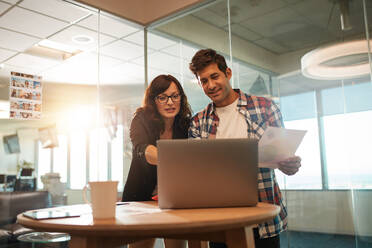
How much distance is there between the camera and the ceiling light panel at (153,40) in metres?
3.82

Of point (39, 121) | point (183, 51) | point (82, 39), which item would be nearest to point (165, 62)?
point (183, 51)

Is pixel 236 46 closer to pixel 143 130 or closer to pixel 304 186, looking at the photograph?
pixel 304 186

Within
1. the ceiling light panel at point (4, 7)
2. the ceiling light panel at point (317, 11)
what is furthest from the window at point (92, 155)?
the ceiling light panel at point (317, 11)

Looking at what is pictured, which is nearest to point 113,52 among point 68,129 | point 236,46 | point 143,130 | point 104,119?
point 104,119

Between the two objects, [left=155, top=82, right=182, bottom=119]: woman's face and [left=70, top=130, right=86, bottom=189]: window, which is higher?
[left=155, top=82, right=182, bottom=119]: woman's face

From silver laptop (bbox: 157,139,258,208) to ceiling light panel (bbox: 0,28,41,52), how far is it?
2.74 m

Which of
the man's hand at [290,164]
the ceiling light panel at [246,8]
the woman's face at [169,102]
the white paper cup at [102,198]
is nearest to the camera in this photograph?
the white paper cup at [102,198]

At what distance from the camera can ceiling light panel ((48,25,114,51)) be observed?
363cm

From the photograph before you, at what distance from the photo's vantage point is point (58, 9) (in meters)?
3.21

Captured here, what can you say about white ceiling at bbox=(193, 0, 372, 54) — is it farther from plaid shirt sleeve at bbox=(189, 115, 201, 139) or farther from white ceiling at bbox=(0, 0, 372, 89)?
plaid shirt sleeve at bbox=(189, 115, 201, 139)

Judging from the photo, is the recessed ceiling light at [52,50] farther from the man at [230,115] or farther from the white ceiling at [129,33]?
the man at [230,115]

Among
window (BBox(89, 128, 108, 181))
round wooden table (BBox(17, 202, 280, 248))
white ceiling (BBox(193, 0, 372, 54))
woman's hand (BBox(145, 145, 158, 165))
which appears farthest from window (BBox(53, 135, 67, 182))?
round wooden table (BBox(17, 202, 280, 248))

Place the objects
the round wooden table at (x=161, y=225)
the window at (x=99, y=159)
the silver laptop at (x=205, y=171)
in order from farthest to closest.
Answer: the window at (x=99, y=159) < the silver laptop at (x=205, y=171) < the round wooden table at (x=161, y=225)

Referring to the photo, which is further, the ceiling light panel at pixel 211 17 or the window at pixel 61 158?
the window at pixel 61 158
